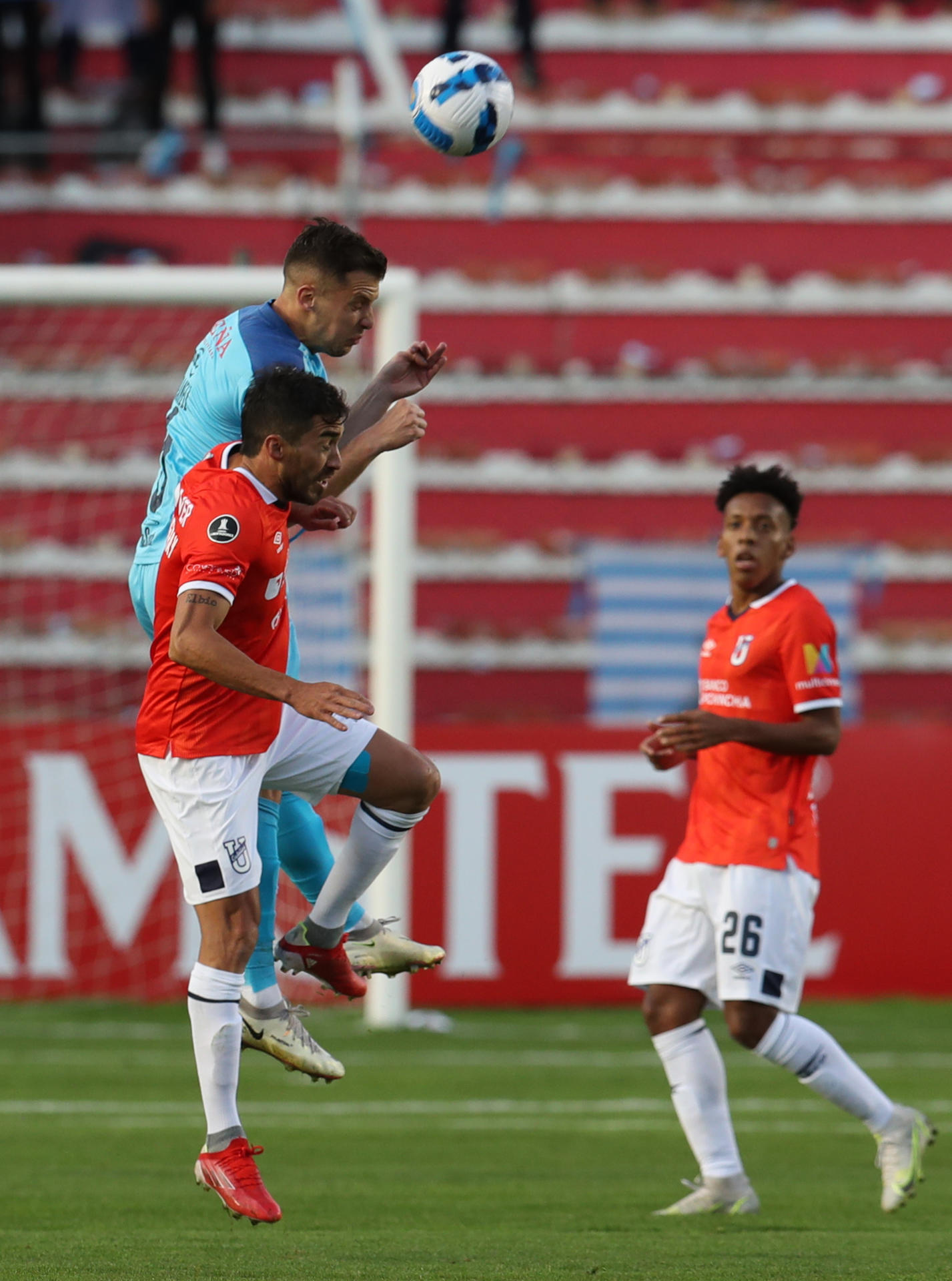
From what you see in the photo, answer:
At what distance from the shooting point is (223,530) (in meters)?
4.93

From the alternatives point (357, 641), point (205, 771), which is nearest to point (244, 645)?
point (205, 771)

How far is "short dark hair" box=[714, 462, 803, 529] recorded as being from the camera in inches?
254

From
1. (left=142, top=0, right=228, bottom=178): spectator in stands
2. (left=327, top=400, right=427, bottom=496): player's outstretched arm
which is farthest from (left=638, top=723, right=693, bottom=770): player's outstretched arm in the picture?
(left=142, top=0, right=228, bottom=178): spectator in stands

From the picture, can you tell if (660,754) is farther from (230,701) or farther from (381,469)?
(381,469)

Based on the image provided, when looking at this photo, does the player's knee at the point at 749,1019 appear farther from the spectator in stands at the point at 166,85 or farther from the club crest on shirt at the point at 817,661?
the spectator in stands at the point at 166,85

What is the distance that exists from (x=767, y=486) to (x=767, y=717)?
78cm

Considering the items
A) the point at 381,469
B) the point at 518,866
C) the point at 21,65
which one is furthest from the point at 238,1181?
the point at 21,65

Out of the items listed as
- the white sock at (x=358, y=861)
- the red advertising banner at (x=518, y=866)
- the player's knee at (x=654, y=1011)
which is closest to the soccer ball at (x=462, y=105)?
the white sock at (x=358, y=861)

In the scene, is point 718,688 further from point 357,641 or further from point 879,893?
point 357,641

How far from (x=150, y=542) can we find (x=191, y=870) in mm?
986

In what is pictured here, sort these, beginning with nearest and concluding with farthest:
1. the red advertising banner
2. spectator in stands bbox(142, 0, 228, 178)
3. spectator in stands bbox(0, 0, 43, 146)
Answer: the red advertising banner < spectator in stands bbox(0, 0, 43, 146) < spectator in stands bbox(142, 0, 228, 178)

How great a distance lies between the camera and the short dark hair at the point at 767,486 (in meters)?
6.45

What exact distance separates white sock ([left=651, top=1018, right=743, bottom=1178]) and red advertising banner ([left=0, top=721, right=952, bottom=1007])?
470cm

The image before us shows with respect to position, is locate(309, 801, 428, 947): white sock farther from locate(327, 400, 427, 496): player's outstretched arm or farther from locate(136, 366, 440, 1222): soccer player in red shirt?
locate(327, 400, 427, 496): player's outstretched arm
